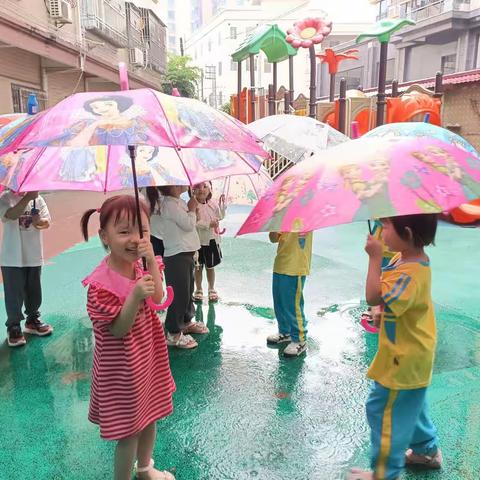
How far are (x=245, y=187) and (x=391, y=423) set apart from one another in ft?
8.17

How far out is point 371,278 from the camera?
73.0 inches

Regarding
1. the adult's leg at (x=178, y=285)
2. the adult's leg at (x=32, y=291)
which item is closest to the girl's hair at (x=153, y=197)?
the adult's leg at (x=178, y=285)

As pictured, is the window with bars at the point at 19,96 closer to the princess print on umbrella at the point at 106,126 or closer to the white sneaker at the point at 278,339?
the white sneaker at the point at 278,339

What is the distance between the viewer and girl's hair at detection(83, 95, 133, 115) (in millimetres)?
1914

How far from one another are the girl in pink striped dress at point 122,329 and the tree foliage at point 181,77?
35.4 m

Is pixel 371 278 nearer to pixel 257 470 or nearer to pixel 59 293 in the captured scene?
pixel 257 470

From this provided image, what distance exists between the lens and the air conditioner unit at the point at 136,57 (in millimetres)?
20781

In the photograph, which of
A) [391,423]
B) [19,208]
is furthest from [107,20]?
[391,423]

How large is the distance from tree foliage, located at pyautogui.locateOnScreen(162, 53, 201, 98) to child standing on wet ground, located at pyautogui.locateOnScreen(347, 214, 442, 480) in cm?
3561

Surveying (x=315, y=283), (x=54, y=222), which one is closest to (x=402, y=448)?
(x=315, y=283)

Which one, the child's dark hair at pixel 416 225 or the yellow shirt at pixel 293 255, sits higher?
the child's dark hair at pixel 416 225

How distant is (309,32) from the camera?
991cm

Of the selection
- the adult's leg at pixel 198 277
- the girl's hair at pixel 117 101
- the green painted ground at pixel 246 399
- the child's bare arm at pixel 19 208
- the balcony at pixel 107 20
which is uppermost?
the balcony at pixel 107 20

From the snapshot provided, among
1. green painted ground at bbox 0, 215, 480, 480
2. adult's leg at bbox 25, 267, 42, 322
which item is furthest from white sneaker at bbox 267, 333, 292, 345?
adult's leg at bbox 25, 267, 42, 322
